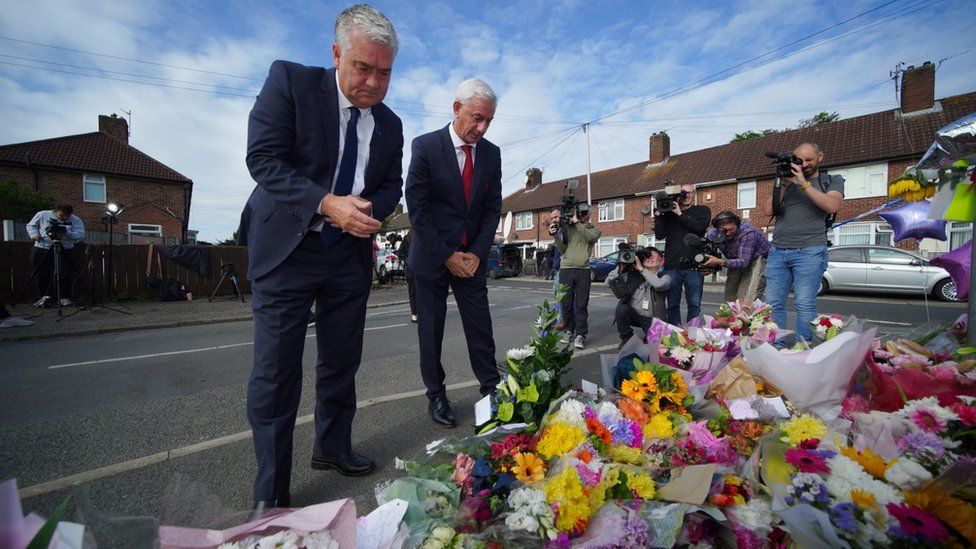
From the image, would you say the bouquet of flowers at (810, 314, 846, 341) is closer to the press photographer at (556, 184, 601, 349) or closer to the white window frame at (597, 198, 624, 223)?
the press photographer at (556, 184, 601, 349)

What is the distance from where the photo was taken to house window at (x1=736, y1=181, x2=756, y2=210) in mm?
23109

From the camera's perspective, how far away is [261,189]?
1910 millimetres

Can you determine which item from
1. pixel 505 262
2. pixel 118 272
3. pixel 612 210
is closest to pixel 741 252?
pixel 118 272

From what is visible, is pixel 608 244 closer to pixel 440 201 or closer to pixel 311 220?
pixel 440 201

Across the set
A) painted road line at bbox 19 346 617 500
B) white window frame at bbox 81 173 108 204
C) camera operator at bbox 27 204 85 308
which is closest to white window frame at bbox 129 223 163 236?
white window frame at bbox 81 173 108 204

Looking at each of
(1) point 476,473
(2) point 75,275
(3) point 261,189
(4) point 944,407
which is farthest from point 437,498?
(2) point 75,275

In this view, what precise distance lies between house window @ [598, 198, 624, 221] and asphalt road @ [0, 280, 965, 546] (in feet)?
83.8

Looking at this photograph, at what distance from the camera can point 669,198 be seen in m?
5.07

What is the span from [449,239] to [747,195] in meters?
25.5

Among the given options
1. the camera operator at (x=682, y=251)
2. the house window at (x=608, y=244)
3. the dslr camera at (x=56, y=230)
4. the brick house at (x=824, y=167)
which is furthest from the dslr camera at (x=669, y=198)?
the house window at (x=608, y=244)

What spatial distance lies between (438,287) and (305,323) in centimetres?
103

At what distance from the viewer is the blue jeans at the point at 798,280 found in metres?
3.52

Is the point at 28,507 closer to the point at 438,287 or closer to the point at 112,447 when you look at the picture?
the point at 112,447

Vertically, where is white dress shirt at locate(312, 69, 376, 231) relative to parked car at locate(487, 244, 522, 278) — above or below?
above
